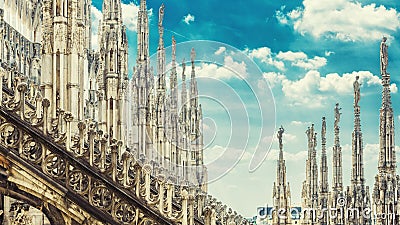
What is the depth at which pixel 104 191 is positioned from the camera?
9617mm

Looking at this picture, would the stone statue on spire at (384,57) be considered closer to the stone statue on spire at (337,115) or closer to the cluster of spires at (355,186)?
the cluster of spires at (355,186)

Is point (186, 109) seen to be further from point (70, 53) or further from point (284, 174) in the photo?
point (70, 53)

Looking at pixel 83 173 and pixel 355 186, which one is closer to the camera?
pixel 83 173

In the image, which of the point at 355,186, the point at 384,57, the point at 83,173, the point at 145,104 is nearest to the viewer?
the point at 83,173

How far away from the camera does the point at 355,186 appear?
94.1 feet

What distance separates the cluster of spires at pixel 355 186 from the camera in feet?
78.8

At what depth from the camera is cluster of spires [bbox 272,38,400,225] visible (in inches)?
945

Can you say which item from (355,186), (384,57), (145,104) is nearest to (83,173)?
(384,57)

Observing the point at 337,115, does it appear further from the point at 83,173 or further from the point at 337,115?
the point at 83,173

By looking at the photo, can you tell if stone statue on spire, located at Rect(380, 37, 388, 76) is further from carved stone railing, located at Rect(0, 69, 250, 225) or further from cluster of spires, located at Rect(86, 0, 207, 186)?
carved stone railing, located at Rect(0, 69, 250, 225)

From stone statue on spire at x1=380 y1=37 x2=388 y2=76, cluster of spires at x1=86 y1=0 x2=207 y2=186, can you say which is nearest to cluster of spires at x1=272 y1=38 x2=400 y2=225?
stone statue on spire at x1=380 y1=37 x2=388 y2=76

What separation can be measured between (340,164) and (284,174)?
6885mm

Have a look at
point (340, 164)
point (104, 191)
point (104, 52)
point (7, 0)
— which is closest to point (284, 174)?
point (340, 164)

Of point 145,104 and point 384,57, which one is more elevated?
point 145,104
